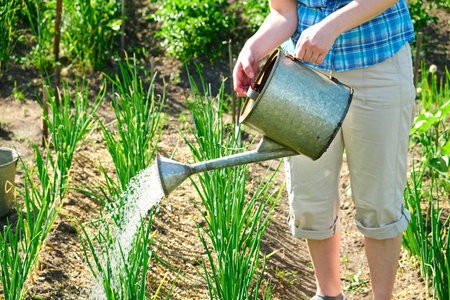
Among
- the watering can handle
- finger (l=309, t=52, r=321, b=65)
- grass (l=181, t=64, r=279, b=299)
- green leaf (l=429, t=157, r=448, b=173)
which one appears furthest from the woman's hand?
green leaf (l=429, t=157, r=448, b=173)

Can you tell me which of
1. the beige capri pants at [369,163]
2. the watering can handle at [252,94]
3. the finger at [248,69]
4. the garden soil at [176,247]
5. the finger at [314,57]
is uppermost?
the finger at [314,57]

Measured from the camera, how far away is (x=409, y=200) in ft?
7.89

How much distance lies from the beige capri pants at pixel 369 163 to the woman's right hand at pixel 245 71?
0.27 m

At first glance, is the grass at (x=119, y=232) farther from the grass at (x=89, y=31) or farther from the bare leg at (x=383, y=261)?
the grass at (x=89, y=31)

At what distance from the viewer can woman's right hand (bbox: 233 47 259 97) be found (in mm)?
1813

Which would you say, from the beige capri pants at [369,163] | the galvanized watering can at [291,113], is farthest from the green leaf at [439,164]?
the galvanized watering can at [291,113]

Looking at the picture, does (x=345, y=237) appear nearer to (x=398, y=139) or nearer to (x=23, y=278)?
(x=398, y=139)

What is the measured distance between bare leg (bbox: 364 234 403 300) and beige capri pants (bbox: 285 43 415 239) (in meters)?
0.06

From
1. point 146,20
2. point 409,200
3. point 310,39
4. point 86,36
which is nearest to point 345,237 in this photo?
point 409,200

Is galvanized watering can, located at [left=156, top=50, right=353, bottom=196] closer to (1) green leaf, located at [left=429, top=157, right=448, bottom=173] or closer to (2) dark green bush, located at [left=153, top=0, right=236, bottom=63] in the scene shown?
(1) green leaf, located at [left=429, top=157, right=448, bottom=173]

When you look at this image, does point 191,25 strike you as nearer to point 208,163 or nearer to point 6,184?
point 6,184

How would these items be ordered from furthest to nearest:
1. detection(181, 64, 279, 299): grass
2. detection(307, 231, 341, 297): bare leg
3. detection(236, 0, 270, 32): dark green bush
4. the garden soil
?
1. detection(236, 0, 270, 32): dark green bush
2. the garden soil
3. detection(307, 231, 341, 297): bare leg
4. detection(181, 64, 279, 299): grass

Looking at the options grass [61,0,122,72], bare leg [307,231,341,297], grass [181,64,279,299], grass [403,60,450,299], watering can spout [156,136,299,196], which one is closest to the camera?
watering can spout [156,136,299,196]

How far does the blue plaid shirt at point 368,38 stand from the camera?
1.82 m
